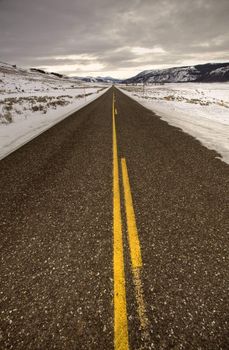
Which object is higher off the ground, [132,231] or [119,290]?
[132,231]

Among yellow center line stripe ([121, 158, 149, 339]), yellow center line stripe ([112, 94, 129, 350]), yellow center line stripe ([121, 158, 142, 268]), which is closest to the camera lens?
yellow center line stripe ([112, 94, 129, 350])

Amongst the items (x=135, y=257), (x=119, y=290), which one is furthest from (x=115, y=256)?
(x=119, y=290)

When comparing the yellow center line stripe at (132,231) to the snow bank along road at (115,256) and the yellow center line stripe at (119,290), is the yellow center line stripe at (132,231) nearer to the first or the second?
the snow bank along road at (115,256)

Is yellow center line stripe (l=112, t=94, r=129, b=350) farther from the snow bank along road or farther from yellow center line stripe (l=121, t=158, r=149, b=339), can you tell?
yellow center line stripe (l=121, t=158, r=149, b=339)

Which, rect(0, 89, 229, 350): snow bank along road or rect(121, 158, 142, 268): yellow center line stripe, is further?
rect(121, 158, 142, 268): yellow center line stripe

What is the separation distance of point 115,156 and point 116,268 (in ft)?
15.3

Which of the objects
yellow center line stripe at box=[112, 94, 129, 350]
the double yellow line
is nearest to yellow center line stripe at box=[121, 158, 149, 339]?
the double yellow line

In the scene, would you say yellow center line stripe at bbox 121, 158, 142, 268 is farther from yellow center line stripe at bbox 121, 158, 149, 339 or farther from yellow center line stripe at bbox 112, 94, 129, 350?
yellow center line stripe at bbox 112, 94, 129, 350

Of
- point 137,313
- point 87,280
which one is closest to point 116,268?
point 87,280

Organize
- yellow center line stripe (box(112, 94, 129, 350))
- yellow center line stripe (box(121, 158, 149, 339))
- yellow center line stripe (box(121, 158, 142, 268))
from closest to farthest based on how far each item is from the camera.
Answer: yellow center line stripe (box(112, 94, 129, 350)) → yellow center line stripe (box(121, 158, 149, 339)) → yellow center line stripe (box(121, 158, 142, 268))

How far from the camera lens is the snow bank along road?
2203 millimetres

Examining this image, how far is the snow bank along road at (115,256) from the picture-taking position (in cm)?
220

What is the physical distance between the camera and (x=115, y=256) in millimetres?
3072

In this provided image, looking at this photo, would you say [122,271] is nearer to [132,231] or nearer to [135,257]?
[135,257]
